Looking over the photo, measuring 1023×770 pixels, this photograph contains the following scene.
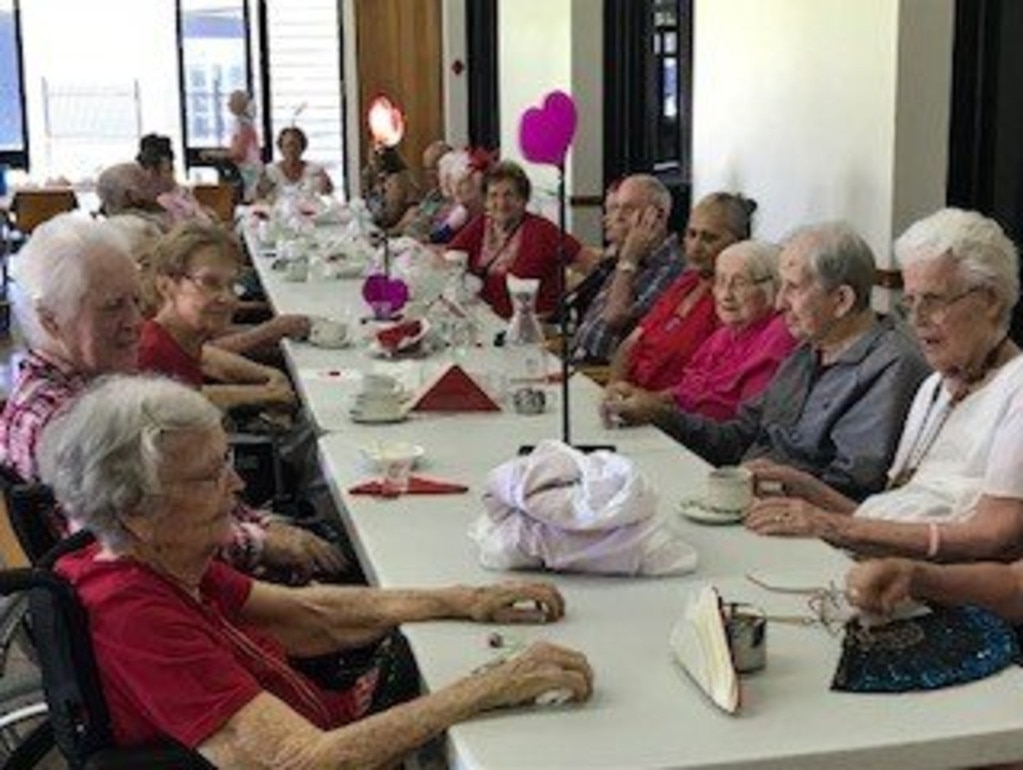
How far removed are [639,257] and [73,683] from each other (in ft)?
10.8

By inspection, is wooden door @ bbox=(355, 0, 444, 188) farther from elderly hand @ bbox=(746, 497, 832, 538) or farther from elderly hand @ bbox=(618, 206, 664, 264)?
elderly hand @ bbox=(746, 497, 832, 538)

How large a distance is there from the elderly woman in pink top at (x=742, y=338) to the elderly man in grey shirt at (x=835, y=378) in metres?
0.28

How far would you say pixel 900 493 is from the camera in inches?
108

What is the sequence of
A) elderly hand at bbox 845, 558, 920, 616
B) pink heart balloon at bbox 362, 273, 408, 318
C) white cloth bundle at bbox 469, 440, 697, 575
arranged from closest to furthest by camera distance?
1. elderly hand at bbox 845, 558, 920, 616
2. white cloth bundle at bbox 469, 440, 697, 575
3. pink heart balloon at bbox 362, 273, 408, 318

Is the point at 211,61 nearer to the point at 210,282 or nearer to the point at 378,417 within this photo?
the point at 210,282

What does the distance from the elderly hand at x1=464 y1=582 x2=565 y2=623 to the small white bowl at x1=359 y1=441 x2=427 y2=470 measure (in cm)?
79

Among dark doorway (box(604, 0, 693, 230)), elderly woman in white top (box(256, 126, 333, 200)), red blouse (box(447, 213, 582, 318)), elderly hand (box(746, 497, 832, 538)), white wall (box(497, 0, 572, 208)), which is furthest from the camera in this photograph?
elderly woman in white top (box(256, 126, 333, 200))

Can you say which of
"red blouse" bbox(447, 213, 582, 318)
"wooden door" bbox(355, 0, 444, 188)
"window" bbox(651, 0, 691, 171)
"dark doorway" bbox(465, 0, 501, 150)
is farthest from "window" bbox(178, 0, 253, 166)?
"red blouse" bbox(447, 213, 582, 318)

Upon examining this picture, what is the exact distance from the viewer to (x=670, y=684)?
181cm

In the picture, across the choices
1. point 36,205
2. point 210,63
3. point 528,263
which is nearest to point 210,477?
point 528,263

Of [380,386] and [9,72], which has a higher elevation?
[9,72]

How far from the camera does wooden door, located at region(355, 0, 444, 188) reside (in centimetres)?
1221

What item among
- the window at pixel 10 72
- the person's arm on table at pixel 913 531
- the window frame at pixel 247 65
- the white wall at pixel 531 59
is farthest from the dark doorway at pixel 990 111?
the window at pixel 10 72

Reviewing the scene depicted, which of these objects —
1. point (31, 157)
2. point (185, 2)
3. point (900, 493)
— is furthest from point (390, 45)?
point (900, 493)
